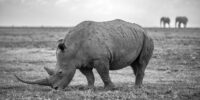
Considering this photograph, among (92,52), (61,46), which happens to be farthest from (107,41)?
(61,46)

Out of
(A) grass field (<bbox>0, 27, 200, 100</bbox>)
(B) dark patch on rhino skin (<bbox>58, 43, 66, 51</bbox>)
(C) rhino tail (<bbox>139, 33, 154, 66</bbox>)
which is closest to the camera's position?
(A) grass field (<bbox>0, 27, 200, 100</bbox>)

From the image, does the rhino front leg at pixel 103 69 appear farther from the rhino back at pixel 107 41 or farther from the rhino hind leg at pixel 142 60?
the rhino hind leg at pixel 142 60

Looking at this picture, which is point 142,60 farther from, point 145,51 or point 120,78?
point 120,78

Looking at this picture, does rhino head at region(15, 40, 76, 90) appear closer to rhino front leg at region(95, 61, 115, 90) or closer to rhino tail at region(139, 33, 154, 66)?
rhino front leg at region(95, 61, 115, 90)

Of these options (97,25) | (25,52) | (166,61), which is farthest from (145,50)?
(25,52)

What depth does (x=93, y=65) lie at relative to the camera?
10164mm

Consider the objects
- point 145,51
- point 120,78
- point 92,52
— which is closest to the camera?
point 92,52

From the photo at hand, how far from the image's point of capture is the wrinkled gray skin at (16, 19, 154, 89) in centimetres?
1004

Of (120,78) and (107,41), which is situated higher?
(107,41)

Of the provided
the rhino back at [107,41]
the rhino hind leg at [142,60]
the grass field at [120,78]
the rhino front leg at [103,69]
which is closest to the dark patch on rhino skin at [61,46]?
the rhino back at [107,41]

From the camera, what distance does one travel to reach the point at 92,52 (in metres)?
9.97

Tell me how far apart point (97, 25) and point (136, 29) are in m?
1.47

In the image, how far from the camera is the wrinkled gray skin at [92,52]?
10039 mm

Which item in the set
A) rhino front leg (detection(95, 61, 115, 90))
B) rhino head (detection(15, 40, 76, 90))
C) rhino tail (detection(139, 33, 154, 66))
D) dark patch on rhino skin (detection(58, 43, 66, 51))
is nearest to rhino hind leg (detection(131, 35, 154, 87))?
rhino tail (detection(139, 33, 154, 66))
